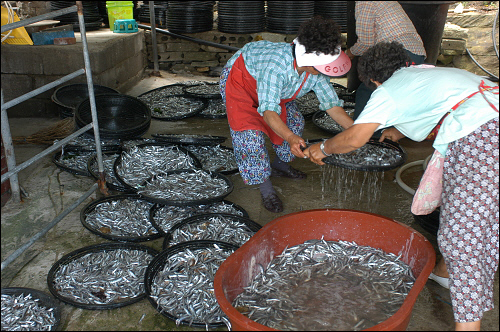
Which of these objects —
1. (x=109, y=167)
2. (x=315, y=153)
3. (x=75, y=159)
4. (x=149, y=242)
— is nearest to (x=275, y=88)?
(x=315, y=153)

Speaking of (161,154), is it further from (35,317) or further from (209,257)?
(35,317)

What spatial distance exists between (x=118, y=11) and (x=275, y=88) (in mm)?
6169

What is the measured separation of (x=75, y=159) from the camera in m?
4.82

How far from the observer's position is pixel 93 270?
3170mm

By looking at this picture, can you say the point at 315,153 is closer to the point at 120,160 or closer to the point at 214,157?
the point at 214,157

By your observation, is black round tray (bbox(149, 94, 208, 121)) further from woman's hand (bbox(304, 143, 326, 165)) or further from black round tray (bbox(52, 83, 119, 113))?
woman's hand (bbox(304, 143, 326, 165))

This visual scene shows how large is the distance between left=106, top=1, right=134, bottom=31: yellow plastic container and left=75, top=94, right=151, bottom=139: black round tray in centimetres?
357

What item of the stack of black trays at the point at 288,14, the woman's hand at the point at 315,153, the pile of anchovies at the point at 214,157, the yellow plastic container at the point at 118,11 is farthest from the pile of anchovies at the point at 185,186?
the stack of black trays at the point at 288,14

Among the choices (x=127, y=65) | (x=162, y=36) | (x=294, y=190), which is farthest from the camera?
(x=162, y=36)

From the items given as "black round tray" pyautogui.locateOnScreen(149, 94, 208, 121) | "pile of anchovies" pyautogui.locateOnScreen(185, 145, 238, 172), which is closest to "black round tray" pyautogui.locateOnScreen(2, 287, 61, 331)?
"pile of anchovies" pyautogui.locateOnScreen(185, 145, 238, 172)

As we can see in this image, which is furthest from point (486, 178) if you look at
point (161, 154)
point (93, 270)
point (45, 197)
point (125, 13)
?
point (125, 13)

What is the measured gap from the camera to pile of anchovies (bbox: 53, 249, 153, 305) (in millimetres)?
2957

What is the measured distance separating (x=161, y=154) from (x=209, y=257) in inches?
73.5

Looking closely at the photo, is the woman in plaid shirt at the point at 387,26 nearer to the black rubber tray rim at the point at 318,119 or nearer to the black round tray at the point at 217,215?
the black rubber tray rim at the point at 318,119
